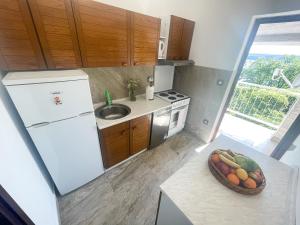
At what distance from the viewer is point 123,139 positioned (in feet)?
5.63

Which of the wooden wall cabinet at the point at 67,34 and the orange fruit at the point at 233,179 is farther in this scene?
the wooden wall cabinet at the point at 67,34

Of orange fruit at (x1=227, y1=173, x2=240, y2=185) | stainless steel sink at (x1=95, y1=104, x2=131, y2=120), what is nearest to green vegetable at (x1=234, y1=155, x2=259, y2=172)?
orange fruit at (x1=227, y1=173, x2=240, y2=185)

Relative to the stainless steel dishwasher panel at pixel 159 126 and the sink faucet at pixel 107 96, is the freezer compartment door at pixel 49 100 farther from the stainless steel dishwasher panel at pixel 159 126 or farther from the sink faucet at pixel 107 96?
the stainless steel dishwasher panel at pixel 159 126

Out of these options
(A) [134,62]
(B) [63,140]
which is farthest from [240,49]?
(B) [63,140]

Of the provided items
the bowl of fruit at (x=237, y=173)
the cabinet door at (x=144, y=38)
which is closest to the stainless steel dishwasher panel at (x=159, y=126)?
the cabinet door at (x=144, y=38)

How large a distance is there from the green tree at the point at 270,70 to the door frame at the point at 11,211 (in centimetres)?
307

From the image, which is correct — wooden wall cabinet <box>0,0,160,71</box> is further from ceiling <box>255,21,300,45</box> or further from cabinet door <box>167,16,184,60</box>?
ceiling <box>255,21,300,45</box>

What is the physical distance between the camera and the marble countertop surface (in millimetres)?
668

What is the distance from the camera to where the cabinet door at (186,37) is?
6.49ft

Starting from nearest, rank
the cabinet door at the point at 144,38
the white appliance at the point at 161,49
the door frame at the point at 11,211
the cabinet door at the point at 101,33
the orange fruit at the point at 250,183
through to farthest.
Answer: the door frame at the point at 11,211
the orange fruit at the point at 250,183
the cabinet door at the point at 101,33
the cabinet door at the point at 144,38
the white appliance at the point at 161,49

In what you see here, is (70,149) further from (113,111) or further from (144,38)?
(144,38)

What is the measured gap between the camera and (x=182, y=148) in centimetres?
237

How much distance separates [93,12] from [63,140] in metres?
1.24

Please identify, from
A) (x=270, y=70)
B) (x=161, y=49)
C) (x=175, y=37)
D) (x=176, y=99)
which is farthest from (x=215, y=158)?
(x=270, y=70)
